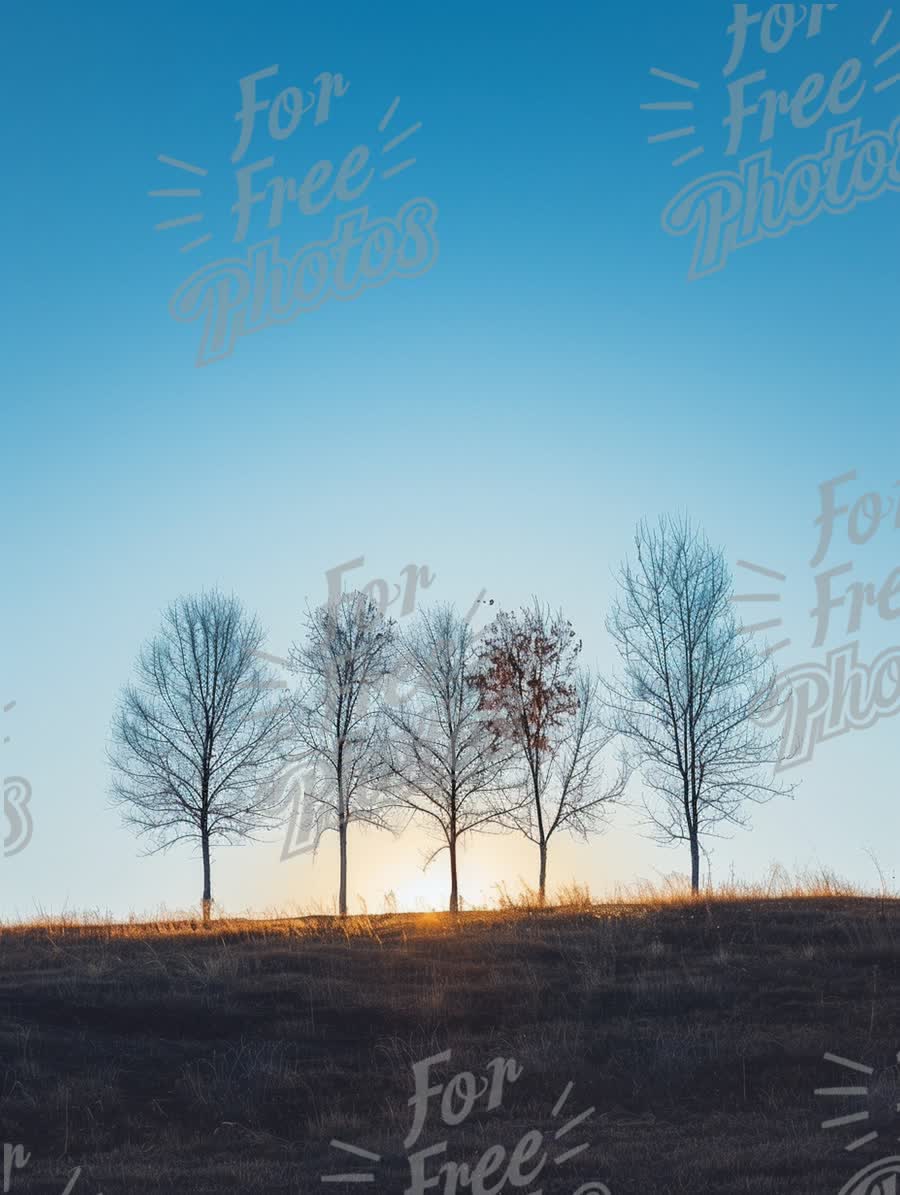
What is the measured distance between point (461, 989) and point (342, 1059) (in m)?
2.34

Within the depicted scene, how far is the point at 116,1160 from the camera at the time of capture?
381 inches

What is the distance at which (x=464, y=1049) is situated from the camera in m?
12.4

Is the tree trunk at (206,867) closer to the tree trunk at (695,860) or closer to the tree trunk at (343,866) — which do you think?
the tree trunk at (343,866)

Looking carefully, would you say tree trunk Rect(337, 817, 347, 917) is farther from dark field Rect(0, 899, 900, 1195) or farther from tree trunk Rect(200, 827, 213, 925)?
dark field Rect(0, 899, 900, 1195)

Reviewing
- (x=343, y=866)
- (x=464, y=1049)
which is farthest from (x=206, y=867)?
(x=464, y=1049)

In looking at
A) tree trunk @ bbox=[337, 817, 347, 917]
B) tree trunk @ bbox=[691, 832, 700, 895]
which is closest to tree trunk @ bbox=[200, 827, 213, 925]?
tree trunk @ bbox=[337, 817, 347, 917]

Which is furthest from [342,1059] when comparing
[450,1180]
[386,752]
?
[386,752]

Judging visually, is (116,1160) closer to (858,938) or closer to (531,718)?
(858,938)

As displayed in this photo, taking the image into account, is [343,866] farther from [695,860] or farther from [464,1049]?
[464,1049]

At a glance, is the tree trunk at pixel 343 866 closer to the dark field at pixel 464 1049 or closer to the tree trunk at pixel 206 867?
the tree trunk at pixel 206 867

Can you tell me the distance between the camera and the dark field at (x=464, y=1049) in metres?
9.30

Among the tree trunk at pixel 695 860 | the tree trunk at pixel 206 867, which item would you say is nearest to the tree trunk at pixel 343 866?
the tree trunk at pixel 206 867

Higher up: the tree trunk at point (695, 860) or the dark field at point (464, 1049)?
the tree trunk at point (695, 860)

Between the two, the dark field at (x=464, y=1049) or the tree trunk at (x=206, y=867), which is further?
the tree trunk at (x=206, y=867)
